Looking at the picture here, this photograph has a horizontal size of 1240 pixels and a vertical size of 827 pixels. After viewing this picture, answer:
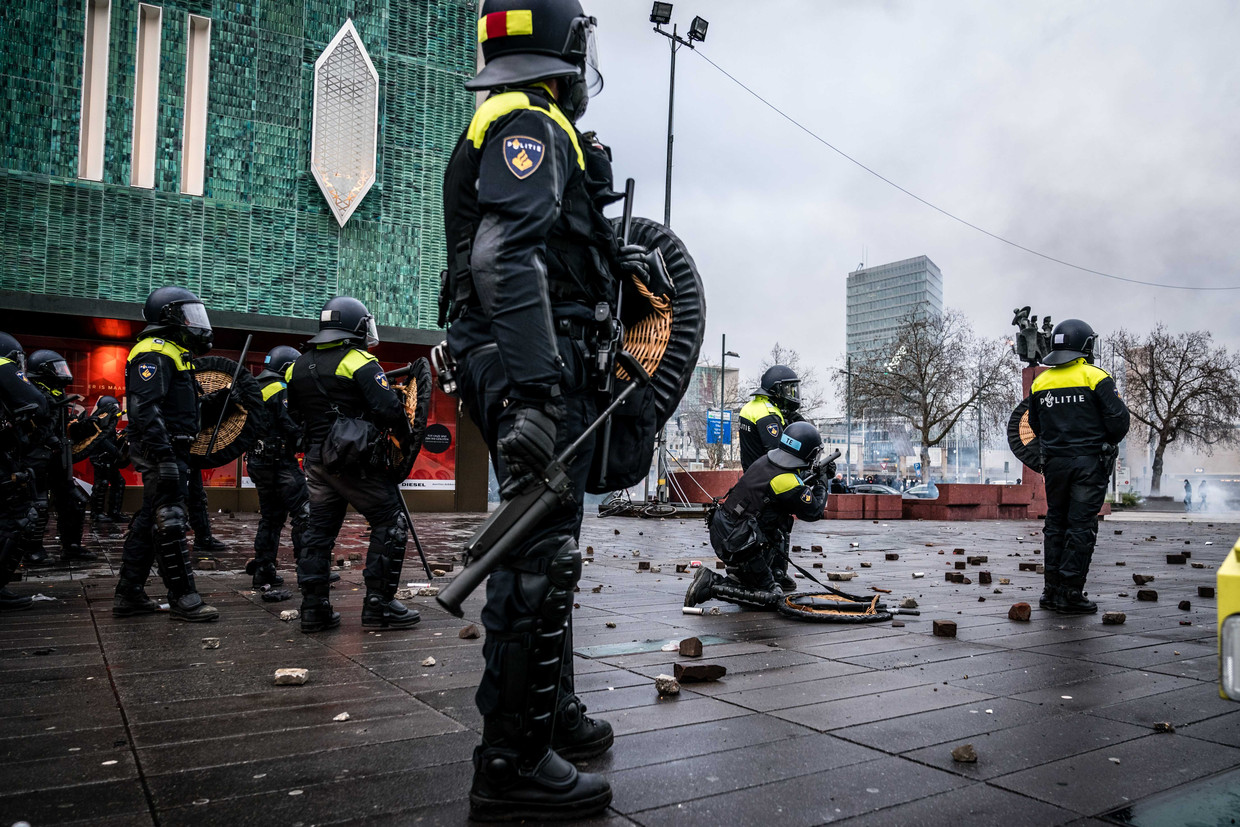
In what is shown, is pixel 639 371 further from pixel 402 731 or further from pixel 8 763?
pixel 8 763

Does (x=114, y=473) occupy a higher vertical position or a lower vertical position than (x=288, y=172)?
lower

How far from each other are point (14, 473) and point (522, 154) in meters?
5.44

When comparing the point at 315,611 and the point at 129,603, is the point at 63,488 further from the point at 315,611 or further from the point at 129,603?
the point at 315,611

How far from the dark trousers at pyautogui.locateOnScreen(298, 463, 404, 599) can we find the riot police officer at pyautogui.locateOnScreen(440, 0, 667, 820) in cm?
300

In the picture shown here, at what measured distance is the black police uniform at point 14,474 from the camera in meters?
6.15

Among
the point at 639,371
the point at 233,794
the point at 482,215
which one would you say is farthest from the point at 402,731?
the point at 482,215

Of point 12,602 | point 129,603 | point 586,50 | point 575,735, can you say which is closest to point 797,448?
point 575,735

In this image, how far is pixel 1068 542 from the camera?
22.0 feet

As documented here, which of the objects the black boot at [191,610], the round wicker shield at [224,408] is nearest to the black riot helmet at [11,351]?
the round wicker shield at [224,408]

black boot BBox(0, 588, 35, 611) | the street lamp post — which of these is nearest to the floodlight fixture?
the street lamp post

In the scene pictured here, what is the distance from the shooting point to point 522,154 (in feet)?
8.79

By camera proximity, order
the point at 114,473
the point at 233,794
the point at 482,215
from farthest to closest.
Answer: the point at 114,473, the point at 482,215, the point at 233,794

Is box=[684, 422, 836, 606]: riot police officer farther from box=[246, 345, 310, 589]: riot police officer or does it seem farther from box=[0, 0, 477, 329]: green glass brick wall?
box=[0, 0, 477, 329]: green glass brick wall

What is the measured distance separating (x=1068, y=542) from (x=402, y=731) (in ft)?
17.7
